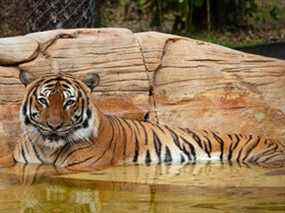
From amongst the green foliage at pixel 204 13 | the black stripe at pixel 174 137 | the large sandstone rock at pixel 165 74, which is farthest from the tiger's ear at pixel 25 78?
the green foliage at pixel 204 13

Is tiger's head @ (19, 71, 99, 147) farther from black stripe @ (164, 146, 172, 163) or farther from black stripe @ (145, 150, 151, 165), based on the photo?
black stripe @ (164, 146, 172, 163)

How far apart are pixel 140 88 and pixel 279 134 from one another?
1370 millimetres

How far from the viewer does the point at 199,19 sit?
1425 centimetres

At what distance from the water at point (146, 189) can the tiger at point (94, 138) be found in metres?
0.20

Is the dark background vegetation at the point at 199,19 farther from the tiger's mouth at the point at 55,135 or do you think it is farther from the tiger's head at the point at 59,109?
the tiger's mouth at the point at 55,135

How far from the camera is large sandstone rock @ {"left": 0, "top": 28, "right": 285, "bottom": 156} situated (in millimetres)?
8844

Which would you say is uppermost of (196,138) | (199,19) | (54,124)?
(54,124)

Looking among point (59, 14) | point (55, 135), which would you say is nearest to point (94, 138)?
point (55, 135)

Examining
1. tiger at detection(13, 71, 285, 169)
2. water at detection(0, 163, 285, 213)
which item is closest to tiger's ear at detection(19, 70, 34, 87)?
tiger at detection(13, 71, 285, 169)

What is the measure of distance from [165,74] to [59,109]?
1384 millimetres

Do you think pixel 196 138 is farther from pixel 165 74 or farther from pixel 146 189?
pixel 146 189

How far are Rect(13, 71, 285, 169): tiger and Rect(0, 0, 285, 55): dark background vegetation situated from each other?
4226 millimetres

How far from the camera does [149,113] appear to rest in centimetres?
897

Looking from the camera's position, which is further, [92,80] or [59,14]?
[59,14]
